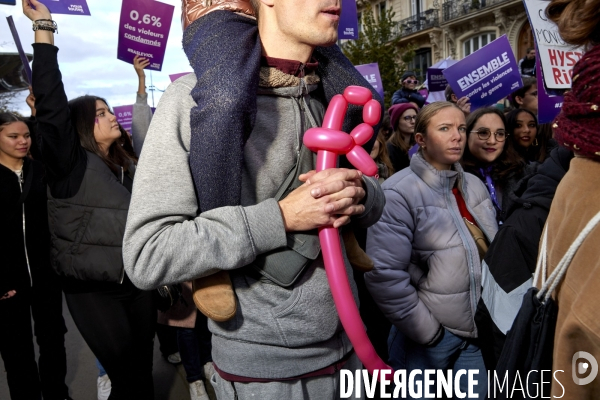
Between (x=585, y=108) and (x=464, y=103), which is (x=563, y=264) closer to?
(x=585, y=108)

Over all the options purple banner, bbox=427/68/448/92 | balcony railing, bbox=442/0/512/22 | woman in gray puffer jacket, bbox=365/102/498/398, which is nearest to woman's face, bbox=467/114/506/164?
woman in gray puffer jacket, bbox=365/102/498/398

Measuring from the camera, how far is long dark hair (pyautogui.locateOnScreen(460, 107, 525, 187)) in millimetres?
3449

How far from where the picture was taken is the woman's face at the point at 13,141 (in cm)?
336

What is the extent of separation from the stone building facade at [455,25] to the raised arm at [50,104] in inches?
864

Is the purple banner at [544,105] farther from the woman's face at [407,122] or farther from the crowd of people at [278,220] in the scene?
the woman's face at [407,122]

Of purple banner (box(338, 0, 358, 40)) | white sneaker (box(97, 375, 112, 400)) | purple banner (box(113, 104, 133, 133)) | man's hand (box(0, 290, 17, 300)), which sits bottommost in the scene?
white sneaker (box(97, 375, 112, 400))

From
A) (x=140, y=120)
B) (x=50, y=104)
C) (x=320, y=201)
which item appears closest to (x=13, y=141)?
(x=140, y=120)

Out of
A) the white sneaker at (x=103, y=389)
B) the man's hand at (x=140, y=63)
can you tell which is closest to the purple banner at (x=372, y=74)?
the man's hand at (x=140, y=63)

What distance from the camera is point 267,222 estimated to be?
1.18 meters

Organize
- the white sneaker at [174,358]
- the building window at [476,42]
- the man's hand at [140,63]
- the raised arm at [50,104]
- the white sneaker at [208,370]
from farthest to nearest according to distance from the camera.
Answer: the building window at [476,42] < the man's hand at [140,63] < the white sneaker at [174,358] < the white sneaker at [208,370] < the raised arm at [50,104]

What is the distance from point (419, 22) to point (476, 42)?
4641 millimetres

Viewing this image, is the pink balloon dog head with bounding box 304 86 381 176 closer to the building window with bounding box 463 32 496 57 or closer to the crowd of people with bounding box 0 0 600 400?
the crowd of people with bounding box 0 0 600 400

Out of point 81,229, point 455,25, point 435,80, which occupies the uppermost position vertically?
point 455,25

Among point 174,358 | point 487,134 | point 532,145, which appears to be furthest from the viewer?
point 174,358
